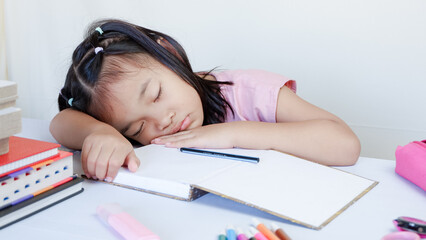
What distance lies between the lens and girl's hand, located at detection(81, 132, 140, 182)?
25.5 inches

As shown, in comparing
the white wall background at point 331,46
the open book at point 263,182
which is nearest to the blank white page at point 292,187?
the open book at point 263,182

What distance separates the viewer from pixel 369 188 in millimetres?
640

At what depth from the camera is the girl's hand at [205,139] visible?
0.79m

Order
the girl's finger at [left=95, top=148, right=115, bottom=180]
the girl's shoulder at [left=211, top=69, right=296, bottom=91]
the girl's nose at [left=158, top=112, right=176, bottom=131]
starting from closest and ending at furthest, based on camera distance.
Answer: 1. the girl's finger at [left=95, top=148, right=115, bottom=180]
2. the girl's nose at [left=158, top=112, right=176, bottom=131]
3. the girl's shoulder at [left=211, top=69, right=296, bottom=91]

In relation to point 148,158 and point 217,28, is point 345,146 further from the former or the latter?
point 217,28

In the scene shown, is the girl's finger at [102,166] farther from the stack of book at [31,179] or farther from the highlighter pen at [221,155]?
the highlighter pen at [221,155]

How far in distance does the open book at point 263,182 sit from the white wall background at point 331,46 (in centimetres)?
86

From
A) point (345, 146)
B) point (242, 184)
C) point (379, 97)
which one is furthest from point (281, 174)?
point (379, 97)

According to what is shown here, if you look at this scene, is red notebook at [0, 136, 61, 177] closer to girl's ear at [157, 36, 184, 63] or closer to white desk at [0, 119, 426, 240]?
white desk at [0, 119, 426, 240]

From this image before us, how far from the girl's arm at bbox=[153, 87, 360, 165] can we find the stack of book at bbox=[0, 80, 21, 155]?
12.5 inches

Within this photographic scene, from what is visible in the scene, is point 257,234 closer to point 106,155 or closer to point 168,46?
point 106,155

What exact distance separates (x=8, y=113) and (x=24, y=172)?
7cm

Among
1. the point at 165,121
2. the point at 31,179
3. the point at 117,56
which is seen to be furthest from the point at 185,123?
the point at 31,179

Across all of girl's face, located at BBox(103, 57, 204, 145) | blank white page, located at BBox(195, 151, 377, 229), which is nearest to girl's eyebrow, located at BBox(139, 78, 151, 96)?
girl's face, located at BBox(103, 57, 204, 145)
